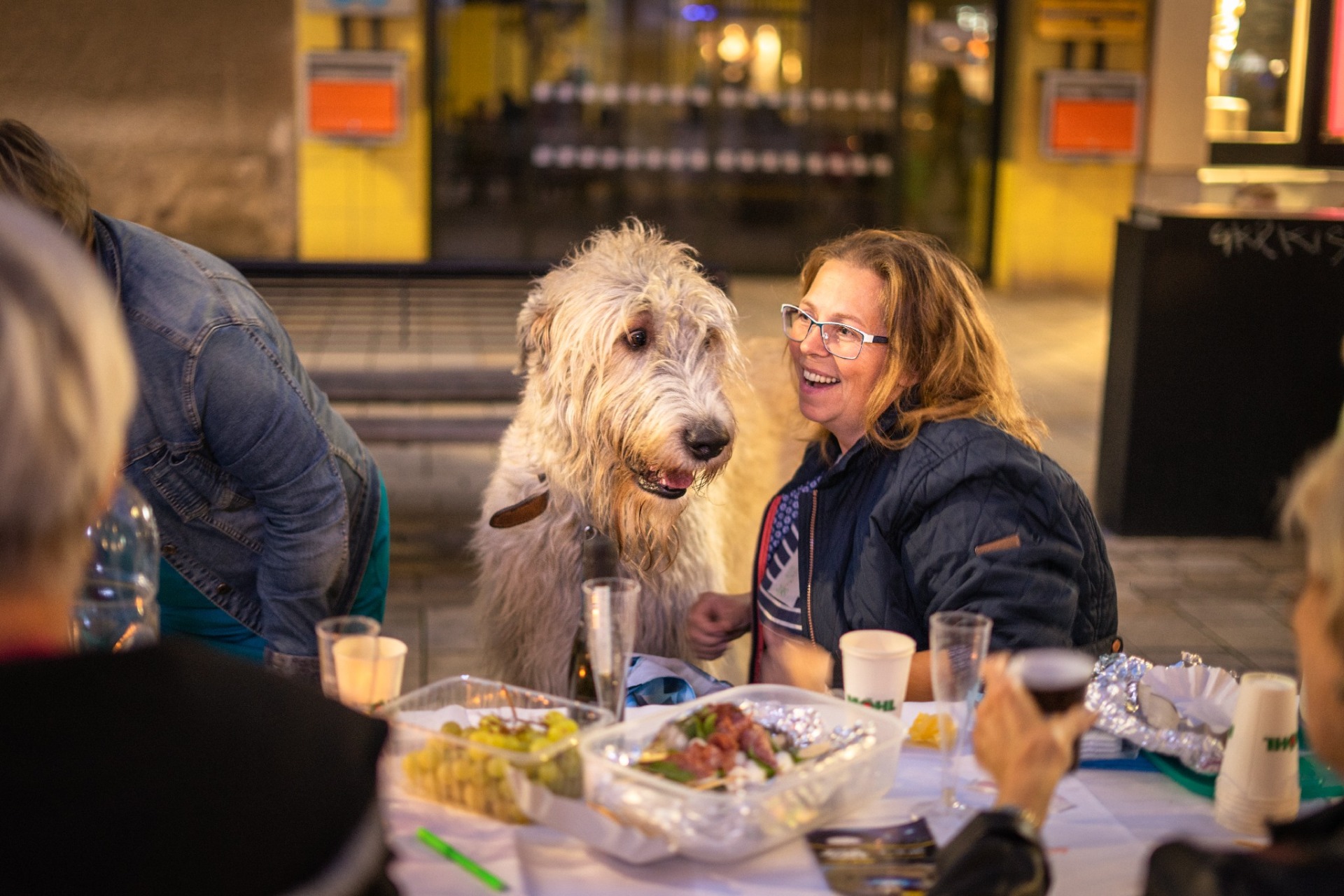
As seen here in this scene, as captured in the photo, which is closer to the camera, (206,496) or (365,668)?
(365,668)

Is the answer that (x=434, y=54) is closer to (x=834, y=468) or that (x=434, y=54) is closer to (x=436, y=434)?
(x=436, y=434)

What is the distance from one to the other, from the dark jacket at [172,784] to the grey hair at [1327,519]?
104 cm

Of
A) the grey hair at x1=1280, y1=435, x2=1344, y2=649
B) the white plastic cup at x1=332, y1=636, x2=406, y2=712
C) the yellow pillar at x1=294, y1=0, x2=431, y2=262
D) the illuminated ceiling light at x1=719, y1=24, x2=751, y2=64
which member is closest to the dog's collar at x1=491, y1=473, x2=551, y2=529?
the white plastic cup at x1=332, y1=636, x2=406, y2=712

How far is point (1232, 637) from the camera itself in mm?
4984

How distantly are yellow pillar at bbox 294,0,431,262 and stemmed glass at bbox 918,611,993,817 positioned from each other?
1079 cm

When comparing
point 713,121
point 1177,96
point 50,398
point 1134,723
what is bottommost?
point 1134,723

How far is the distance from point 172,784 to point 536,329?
205 centimetres

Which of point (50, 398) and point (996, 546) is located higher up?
point (50, 398)

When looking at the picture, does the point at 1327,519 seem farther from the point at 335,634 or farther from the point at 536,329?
the point at 536,329

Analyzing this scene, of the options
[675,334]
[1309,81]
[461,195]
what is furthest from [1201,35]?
[675,334]

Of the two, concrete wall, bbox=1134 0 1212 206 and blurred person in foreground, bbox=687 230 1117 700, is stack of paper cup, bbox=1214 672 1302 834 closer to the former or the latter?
blurred person in foreground, bbox=687 230 1117 700

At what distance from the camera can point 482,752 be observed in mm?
1895

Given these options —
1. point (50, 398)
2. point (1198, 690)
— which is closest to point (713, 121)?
point (1198, 690)

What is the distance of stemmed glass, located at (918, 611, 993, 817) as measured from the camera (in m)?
1.92
